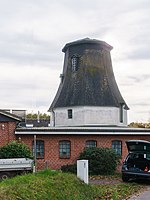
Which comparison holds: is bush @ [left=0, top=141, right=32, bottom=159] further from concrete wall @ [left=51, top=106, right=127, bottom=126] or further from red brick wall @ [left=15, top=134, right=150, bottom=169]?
concrete wall @ [left=51, top=106, right=127, bottom=126]

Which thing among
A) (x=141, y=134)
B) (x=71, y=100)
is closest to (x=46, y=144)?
(x=141, y=134)

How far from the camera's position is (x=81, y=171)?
14.2 meters

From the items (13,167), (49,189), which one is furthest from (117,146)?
(49,189)

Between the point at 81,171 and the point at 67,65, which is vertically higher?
the point at 67,65

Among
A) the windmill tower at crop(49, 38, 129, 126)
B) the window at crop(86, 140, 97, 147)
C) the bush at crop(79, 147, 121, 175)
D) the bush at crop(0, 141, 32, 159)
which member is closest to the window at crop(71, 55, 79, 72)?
the windmill tower at crop(49, 38, 129, 126)

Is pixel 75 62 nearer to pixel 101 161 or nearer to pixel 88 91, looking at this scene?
pixel 88 91

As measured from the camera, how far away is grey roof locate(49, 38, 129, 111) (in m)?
37.3

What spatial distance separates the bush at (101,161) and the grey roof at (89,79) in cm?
1184

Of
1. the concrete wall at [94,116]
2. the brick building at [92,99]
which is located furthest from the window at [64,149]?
the concrete wall at [94,116]

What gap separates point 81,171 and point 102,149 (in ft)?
36.7

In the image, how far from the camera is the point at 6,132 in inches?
1010

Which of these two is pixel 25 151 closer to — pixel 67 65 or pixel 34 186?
pixel 34 186

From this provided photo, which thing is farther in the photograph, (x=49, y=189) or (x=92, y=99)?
(x=92, y=99)

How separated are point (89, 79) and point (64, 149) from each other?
42.2ft
